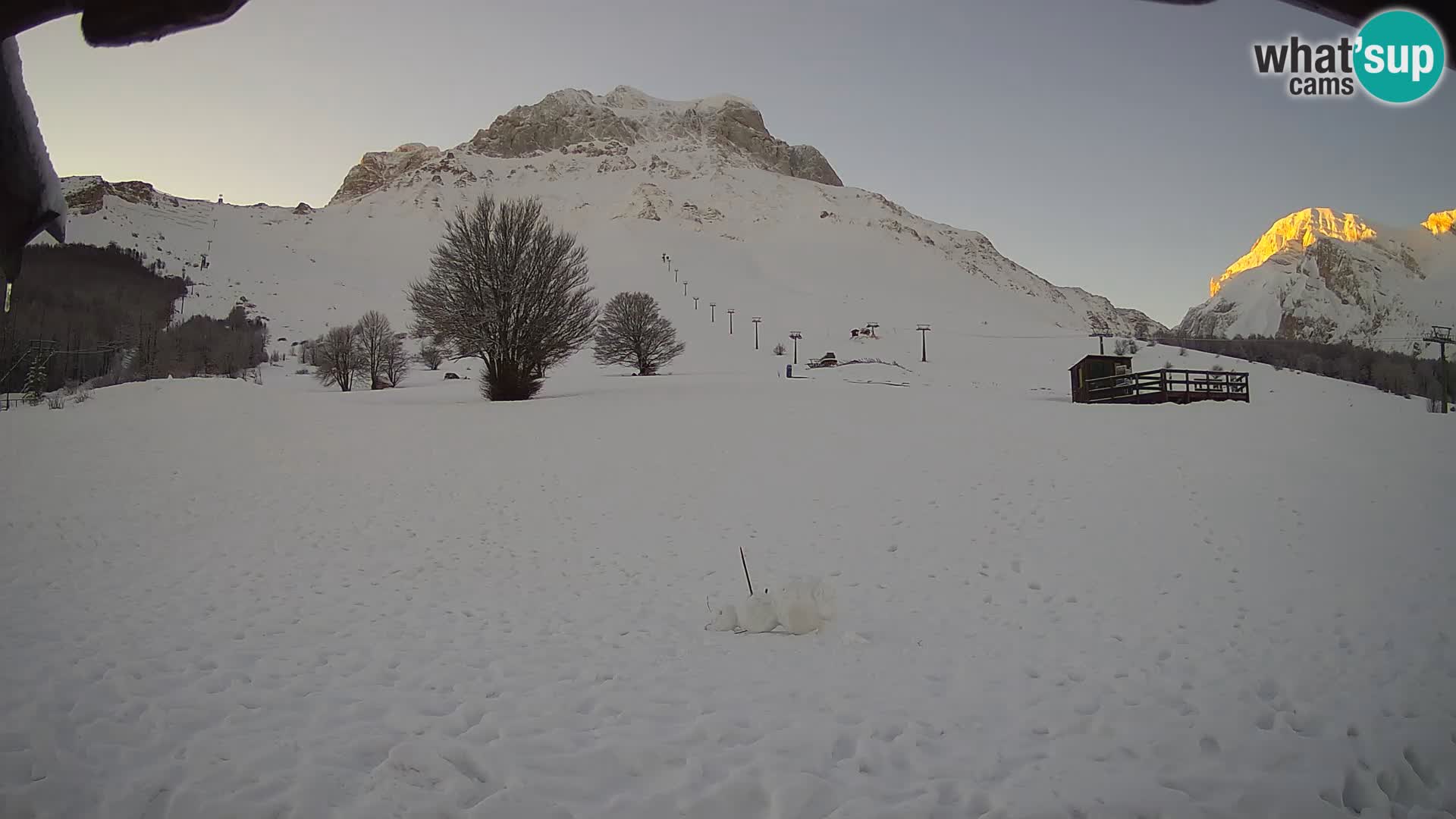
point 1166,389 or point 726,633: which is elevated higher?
point 1166,389

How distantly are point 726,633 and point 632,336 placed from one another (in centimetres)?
3699

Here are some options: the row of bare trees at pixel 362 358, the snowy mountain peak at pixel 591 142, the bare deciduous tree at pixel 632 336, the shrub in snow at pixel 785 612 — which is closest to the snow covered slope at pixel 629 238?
the snowy mountain peak at pixel 591 142

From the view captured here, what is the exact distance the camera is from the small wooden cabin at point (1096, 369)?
1195 inches

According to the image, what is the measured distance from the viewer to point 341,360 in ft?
146

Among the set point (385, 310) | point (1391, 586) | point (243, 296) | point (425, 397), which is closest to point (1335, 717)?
point (1391, 586)

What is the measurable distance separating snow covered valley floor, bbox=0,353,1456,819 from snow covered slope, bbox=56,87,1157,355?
194ft

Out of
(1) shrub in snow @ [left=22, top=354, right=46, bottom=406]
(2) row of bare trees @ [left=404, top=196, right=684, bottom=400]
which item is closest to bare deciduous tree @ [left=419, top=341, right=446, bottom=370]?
(1) shrub in snow @ [left=22, top=354, right=46, bottom=406]

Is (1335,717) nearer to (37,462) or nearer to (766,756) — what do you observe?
(766,756)

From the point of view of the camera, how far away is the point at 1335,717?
207 inches

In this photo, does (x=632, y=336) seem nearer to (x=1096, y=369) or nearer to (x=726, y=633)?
(x=1096, y=369)

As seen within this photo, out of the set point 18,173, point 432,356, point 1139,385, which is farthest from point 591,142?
point 18,173

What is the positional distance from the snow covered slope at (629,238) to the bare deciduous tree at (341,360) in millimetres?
32843

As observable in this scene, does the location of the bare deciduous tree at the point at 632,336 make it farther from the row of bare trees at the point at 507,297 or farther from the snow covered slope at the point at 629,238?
the snow covered slope at the point at 629,238

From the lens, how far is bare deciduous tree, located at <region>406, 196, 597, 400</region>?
25672 mm
